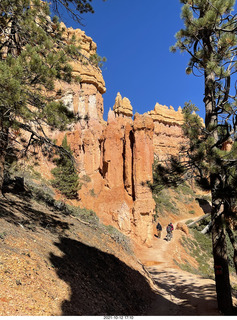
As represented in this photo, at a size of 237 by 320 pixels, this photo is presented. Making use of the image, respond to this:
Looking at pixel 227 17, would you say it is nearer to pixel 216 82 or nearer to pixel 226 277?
pixel 216 82

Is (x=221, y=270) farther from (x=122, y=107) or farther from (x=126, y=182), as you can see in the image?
(x=122, y=107)

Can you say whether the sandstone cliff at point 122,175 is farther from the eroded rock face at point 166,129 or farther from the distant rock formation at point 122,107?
the eroded rock face at point 166,129

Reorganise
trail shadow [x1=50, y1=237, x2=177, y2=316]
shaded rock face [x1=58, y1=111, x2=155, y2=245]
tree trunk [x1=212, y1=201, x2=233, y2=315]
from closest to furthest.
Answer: trail shadow [x1=50, y1=237, x2=177, y2=316] → tree trunk [x1=212, y1=201, x2=233, y2=315] → shaded rock face [x1=58, y1=111, x2=155, y2=245]

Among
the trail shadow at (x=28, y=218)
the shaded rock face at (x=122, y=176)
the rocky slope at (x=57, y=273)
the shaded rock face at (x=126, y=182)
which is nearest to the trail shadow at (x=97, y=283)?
the rocky slope at (x=57, y=273)

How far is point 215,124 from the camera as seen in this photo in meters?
7.62

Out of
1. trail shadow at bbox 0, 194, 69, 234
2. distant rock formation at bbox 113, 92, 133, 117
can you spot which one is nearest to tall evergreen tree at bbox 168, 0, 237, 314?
trail shadow at bbox 0, 194, 69, 234

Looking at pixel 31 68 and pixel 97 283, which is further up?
pixel 31 68

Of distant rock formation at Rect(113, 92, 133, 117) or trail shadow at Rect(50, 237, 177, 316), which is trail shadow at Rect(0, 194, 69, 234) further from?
distant rock formation at Rect(113, 92, 133, 117)

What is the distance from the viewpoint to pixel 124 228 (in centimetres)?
2270

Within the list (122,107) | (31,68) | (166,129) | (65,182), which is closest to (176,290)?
(31,68)

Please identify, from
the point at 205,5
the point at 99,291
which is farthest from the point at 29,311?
the point at 205,5

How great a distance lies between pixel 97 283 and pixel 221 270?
3715 mm

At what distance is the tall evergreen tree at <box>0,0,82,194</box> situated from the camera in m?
5.66

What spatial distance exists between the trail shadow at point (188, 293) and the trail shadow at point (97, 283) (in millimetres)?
1179
